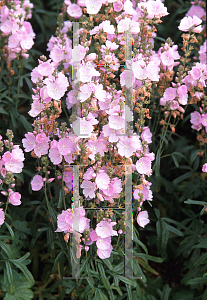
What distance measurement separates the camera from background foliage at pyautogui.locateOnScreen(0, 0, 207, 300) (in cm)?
231

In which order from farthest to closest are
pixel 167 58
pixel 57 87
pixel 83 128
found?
pixel 167 58 < pixel 57 87 < pixel 83 128

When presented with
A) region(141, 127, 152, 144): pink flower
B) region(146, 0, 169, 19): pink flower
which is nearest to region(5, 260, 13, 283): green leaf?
region(141, 127, 152, 144): pink flower

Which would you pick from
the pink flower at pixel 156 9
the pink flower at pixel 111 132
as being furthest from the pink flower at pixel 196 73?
the pink flower at pixel 111 132

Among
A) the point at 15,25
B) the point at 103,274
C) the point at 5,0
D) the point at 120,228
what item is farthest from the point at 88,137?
the point at 5,0

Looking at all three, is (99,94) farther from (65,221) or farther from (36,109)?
(65,221)

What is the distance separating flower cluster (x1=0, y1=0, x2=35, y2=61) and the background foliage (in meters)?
0.27

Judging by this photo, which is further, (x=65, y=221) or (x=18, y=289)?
(x=18, y=289)

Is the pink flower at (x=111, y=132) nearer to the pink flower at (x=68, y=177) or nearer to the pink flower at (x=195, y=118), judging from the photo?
the pink flower at (x=68, y=177)

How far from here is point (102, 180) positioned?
199cm

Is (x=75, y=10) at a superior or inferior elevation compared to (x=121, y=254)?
superior

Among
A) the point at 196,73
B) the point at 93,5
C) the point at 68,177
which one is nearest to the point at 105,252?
the point at 68,177

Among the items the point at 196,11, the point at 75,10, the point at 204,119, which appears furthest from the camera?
the point at 196,11

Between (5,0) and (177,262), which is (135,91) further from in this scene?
(177,262)

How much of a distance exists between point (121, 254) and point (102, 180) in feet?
2.01
